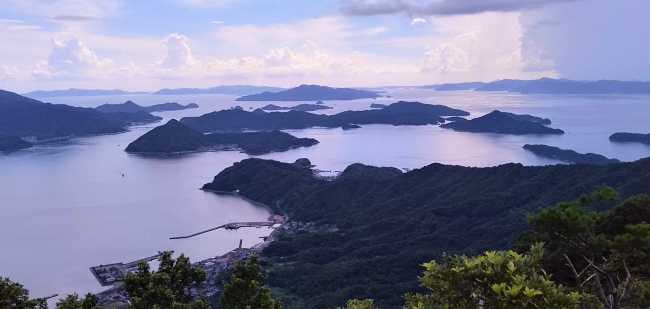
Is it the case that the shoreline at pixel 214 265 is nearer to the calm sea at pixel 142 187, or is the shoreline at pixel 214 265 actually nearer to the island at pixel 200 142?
the calm sea at pixel 142 187

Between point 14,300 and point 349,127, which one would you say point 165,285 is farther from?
point 349,127

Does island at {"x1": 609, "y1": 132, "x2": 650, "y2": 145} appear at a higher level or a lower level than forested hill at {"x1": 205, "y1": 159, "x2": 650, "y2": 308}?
higher

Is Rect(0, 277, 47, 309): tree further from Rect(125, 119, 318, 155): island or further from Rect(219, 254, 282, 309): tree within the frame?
Rect(125, 119, 318, 155): island

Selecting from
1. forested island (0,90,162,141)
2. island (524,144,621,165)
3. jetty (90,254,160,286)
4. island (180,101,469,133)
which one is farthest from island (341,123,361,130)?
jetty (90,254,160,286)

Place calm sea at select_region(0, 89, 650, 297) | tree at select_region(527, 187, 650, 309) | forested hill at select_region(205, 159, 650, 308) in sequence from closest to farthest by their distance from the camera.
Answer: tree at select_region(527, 187, 650, 309)
forested hill at select_region(205, 159, 650, 308)
calm sea at select_region(0, 89, 650, 297)

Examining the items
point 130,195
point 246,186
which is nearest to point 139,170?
point 130,195

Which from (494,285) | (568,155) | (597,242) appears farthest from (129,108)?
(494,285)
